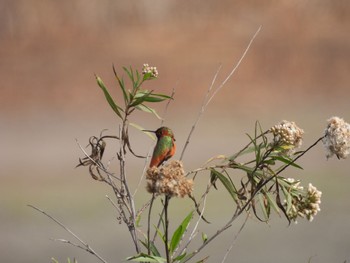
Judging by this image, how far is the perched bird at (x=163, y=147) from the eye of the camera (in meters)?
1.44

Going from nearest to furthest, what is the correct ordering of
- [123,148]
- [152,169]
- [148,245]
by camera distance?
[152,169], [148,245], [123,148]

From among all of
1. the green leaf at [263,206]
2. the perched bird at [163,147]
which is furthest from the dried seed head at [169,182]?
the green leaf at [263,206]

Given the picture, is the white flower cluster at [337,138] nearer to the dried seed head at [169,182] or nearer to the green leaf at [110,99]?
the dried seed head at [169,182]

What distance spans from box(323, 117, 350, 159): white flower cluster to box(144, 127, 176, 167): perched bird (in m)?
0.31

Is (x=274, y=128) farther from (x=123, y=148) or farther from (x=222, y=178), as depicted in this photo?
(x=123, y=148)

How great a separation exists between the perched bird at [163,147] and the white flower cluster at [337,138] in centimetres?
31

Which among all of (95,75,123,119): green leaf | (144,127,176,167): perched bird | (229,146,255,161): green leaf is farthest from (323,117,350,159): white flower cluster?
(95,75,123,119): green leaf

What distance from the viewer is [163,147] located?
1440 mm

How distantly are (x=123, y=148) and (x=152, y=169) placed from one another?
0.85 ft

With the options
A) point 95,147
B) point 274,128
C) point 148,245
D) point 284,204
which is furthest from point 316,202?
point 95,147

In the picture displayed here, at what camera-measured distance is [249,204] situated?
1.48 meters

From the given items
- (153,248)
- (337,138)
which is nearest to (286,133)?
(337,138)

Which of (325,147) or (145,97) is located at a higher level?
(145,97)

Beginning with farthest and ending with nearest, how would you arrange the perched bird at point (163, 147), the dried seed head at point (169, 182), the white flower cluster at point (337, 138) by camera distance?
the perched bird at point (163, 147)
the white flower cluster at point (337, 138)
the dried seed head at point (169, 182)
